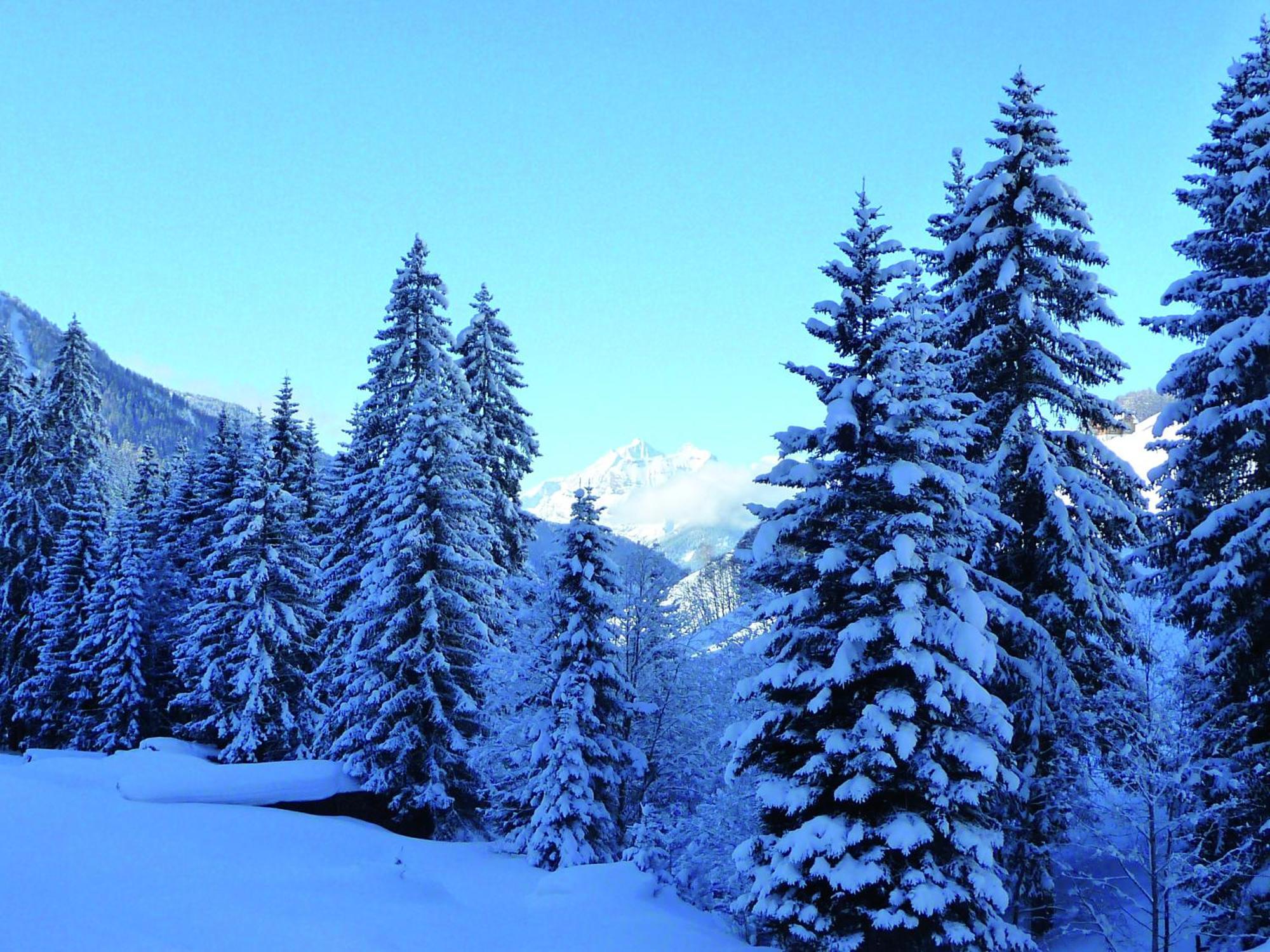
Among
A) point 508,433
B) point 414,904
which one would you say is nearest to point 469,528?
point 508,433

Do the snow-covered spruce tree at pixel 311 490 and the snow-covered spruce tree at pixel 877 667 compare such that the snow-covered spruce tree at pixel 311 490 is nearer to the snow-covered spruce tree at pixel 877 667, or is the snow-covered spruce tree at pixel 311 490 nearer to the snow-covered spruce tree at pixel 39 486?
the snow-covered spruce tree at pixel 39 486

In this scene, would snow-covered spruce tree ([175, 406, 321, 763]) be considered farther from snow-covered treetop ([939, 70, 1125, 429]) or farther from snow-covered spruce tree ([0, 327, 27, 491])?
snow-covered treetop ([939, 70, 1125, 429])

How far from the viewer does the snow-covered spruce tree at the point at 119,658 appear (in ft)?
122

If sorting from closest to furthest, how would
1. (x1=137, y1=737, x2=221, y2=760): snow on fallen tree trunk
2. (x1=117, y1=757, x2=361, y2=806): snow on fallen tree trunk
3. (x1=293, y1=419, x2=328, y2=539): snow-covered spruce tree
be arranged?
(x1=117, y1=757, x2=361, y2=806): snow on fallen tree trunk
(x1=137, y1=737, x2=221, y2=760): snow on fallen tree trunk
(x1=293, y1=419, x2=328, y2=539): snow-covered spruce tree

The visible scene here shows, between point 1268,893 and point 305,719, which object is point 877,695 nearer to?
point 1268,893

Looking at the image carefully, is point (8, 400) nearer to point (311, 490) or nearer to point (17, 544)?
point (17, 544)

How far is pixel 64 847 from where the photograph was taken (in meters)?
12.1

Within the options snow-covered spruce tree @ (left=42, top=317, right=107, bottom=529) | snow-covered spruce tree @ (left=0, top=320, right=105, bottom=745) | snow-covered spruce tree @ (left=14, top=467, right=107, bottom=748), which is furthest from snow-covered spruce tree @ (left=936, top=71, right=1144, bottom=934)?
snow-covered spruce tree @ (left=42, top=317, right=107, bottom=529)

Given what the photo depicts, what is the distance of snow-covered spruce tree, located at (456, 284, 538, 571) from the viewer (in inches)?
1293

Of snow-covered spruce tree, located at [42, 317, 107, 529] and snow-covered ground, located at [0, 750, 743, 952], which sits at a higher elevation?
snow-covered spruce tree, located at [42, 317, 107, 529]

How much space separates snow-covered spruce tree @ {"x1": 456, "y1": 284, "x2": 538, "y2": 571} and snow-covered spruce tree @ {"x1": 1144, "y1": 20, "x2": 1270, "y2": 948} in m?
21.8

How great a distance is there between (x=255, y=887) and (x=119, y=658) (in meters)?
30.2

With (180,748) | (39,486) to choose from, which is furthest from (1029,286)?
(39,486)

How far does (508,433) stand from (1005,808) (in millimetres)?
22485
